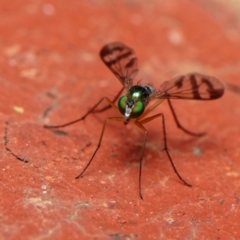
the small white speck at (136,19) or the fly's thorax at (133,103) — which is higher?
the fly's thorax at (133,103)

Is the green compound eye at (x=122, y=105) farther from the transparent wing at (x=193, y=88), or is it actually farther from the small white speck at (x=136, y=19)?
the small white speck at (x=136, y=19)

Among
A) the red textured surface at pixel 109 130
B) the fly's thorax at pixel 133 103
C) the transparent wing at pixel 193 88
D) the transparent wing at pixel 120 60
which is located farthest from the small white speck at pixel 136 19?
the fly's thorax at pixel 133 103

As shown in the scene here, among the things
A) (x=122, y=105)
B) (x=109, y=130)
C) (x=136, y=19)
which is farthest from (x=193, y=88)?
(x=136, y=19)

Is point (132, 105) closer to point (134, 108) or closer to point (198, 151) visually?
point (134, 108)

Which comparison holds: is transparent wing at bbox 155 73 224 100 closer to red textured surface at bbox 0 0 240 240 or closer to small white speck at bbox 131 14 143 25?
red textured surface at bbox 0 0 240 240

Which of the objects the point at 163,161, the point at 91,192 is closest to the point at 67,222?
the point at 91,192
